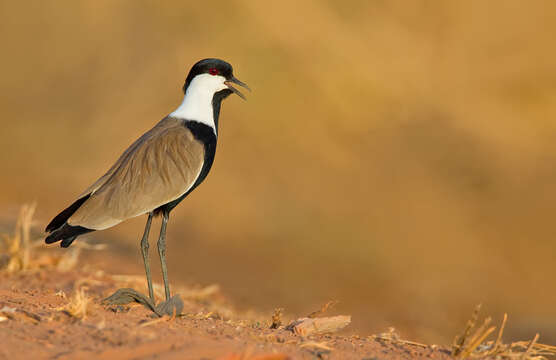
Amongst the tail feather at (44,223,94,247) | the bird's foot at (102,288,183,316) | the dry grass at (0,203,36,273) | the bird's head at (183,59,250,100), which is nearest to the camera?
the bird's foot at (102,288,183,316)

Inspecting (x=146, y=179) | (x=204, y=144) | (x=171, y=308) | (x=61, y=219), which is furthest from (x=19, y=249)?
(x=171, y=308)

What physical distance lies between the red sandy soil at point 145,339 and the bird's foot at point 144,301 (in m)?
0.05

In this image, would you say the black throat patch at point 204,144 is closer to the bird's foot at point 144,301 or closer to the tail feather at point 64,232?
the tail feather at point 64,232

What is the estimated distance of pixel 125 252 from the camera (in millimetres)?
9922

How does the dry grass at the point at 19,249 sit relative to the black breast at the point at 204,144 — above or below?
above

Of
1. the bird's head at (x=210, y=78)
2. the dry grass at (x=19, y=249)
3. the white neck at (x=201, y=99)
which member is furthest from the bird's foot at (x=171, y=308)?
the dry grass at (x=19, y=249)

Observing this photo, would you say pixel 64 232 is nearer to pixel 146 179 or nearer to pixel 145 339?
pixel 146 179

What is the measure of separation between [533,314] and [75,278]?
230 inches

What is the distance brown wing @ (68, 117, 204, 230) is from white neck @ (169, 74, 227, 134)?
15 cm

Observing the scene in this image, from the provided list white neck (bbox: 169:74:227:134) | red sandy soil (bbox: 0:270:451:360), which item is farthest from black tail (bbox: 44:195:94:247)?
white neck (bbox: 169:74:227:134)

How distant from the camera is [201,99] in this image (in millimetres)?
5211

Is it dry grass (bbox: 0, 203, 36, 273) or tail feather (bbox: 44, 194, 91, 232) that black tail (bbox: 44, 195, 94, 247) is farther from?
dry grass (bbox: 0, 203, 36, 273)

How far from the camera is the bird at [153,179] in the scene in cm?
471

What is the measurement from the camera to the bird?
4715 mm
